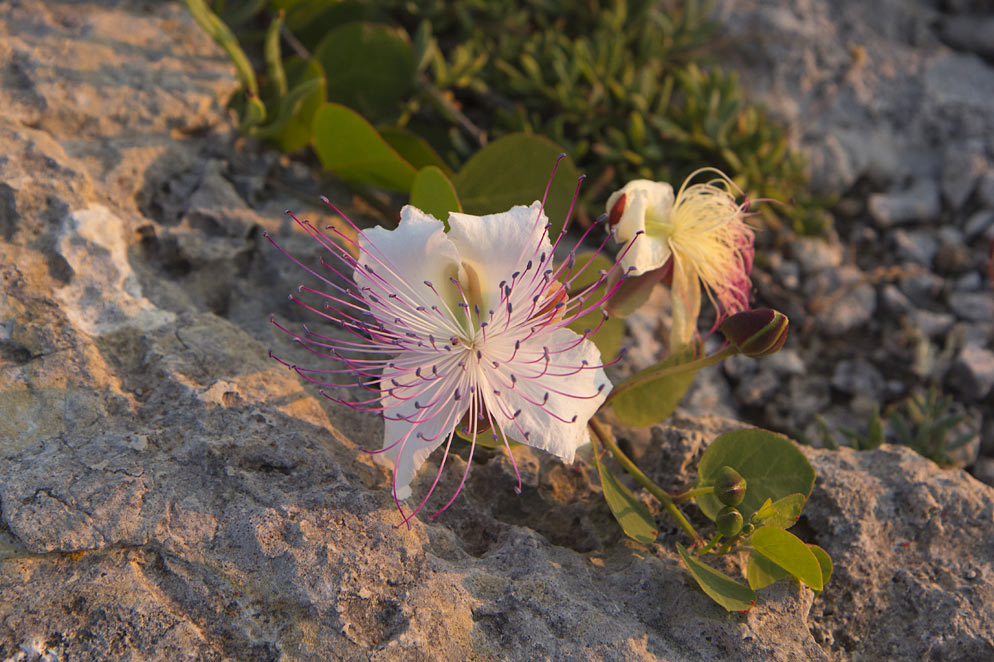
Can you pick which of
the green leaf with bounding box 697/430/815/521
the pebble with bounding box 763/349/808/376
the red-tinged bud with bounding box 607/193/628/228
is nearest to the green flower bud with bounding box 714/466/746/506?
the green leaf with bounding box 697/430/815/521

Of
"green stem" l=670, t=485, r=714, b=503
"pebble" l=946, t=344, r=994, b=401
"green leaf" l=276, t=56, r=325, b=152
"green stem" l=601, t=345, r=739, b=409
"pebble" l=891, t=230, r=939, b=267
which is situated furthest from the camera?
"pebble" l=891, t=230, r=939, b=267

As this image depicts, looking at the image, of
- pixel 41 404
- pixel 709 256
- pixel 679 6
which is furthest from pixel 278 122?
pixel 679 6

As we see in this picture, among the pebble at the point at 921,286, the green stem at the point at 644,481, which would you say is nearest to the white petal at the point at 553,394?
the green stem at the point at 644,481

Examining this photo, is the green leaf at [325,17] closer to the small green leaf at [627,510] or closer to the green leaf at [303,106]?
the green leaf at [303,106]

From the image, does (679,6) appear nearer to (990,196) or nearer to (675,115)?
(675,115)

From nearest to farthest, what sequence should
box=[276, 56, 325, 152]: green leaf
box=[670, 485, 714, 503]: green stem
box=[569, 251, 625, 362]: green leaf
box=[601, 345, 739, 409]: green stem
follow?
box=[670, 485, 714, 503]: green stem, box=[601, 345, 739, 409]: green stem, box=[569, 251, 625, 362]: green leaf, box=[276, 56, 325, 152]: green leaf

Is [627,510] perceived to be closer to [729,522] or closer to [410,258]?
[729,522]

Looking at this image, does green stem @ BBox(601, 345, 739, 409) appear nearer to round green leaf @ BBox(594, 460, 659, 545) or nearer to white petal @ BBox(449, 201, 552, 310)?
round green leaf @ BBox(594, 460, 659, 545)
